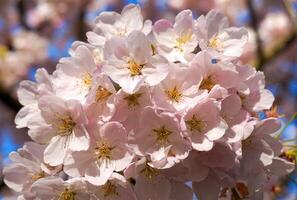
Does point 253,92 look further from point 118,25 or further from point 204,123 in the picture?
point 118,25

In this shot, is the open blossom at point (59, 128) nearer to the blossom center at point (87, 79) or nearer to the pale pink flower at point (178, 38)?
the blossom center at point (87, 79)

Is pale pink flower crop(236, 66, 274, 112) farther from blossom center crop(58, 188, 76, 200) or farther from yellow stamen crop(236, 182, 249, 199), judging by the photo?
blossom center crop(58, 188, 76, 200)

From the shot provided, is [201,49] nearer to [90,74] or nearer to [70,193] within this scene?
[90,74]

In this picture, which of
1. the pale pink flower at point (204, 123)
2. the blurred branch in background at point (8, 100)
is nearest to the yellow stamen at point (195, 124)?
the pale pink flower at point (204, 123)

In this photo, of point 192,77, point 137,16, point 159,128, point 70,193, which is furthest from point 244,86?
point 70,193

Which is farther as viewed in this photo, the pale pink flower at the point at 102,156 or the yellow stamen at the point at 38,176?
the yellow stamen at the point at 38,176

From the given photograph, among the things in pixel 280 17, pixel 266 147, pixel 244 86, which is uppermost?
pixel 244 86
